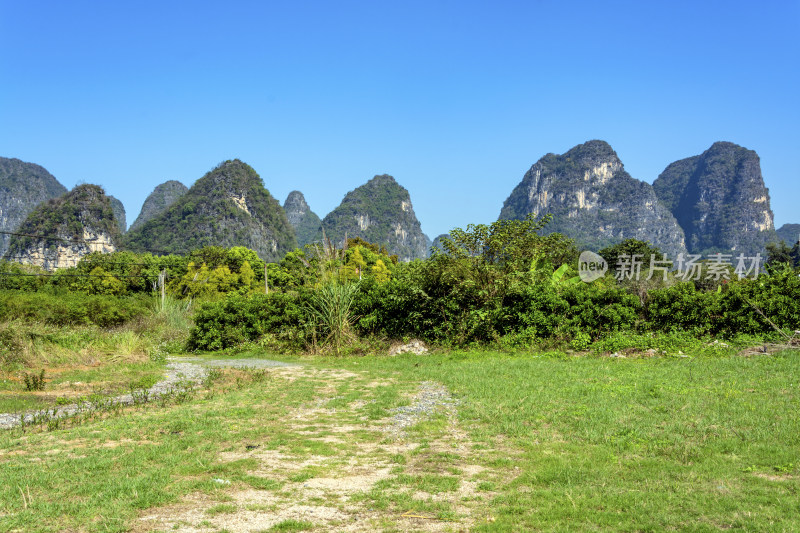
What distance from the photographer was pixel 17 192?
13925 centimetres

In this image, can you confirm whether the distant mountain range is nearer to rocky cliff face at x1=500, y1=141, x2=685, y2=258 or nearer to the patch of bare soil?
rocky cliff face at x1=500, y1=141, x2=685, y2=258

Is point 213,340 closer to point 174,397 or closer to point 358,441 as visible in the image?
point 174,397

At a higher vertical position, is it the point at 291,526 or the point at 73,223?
the point at 73,223

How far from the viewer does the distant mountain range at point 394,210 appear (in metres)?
99.3

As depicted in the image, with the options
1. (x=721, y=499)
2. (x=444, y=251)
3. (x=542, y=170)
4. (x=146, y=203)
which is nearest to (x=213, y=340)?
(x=444, y=251)

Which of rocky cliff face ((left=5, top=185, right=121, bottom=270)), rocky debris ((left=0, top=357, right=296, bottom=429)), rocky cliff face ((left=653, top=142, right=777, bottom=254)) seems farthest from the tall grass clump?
rocky cliff face ((left=653, top=142, right=777, bottom=254))

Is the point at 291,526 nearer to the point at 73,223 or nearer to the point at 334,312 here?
the point at 334,312

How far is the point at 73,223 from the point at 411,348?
8178 centimetres

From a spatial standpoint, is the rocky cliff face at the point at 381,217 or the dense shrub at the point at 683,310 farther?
the rocky cliff face at the point at 381,217

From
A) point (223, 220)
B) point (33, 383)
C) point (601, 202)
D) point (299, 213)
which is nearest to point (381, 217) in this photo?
point (299, 213)

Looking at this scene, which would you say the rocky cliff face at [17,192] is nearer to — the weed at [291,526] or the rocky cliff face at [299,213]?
the rocky cliff face at [299,213]

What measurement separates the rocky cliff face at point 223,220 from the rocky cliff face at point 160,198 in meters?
38.4

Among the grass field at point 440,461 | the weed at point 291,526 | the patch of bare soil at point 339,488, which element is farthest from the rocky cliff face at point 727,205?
the weed at point 291,526

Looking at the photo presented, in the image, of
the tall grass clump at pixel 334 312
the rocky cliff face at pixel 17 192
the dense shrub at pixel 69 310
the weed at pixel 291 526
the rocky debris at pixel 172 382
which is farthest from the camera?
the rocky cliff face at pixel 17 192
